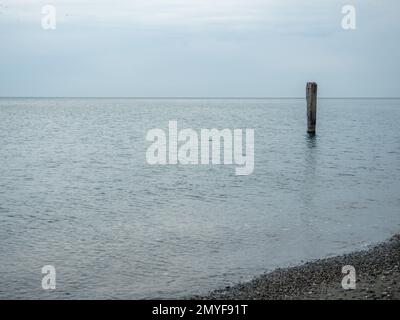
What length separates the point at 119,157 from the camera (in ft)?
144

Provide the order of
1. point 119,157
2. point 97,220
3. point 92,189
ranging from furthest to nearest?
point 119,157 → point 92,189 → point 97,220

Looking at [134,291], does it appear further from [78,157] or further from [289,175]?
[78,157]

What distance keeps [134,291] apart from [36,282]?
8.29 ft

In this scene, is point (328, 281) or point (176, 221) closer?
point (328, 281)

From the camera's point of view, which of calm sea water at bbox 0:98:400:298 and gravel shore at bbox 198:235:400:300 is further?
calm sea water at bbox 0:98:400:298

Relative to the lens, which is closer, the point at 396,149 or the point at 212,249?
the point at 212,249

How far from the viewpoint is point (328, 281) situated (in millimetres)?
11508

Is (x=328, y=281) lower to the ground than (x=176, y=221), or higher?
higher

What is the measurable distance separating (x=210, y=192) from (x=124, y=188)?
4.71 m

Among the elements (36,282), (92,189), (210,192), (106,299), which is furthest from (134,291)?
(92,189)

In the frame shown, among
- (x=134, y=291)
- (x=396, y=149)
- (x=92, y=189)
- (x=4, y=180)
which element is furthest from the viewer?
(x=396, y=149)

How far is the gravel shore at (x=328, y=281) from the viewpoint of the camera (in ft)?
33.7

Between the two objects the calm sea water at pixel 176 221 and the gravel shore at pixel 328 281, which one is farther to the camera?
the calm sea water at pixel 176 221

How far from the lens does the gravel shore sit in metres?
10.3
